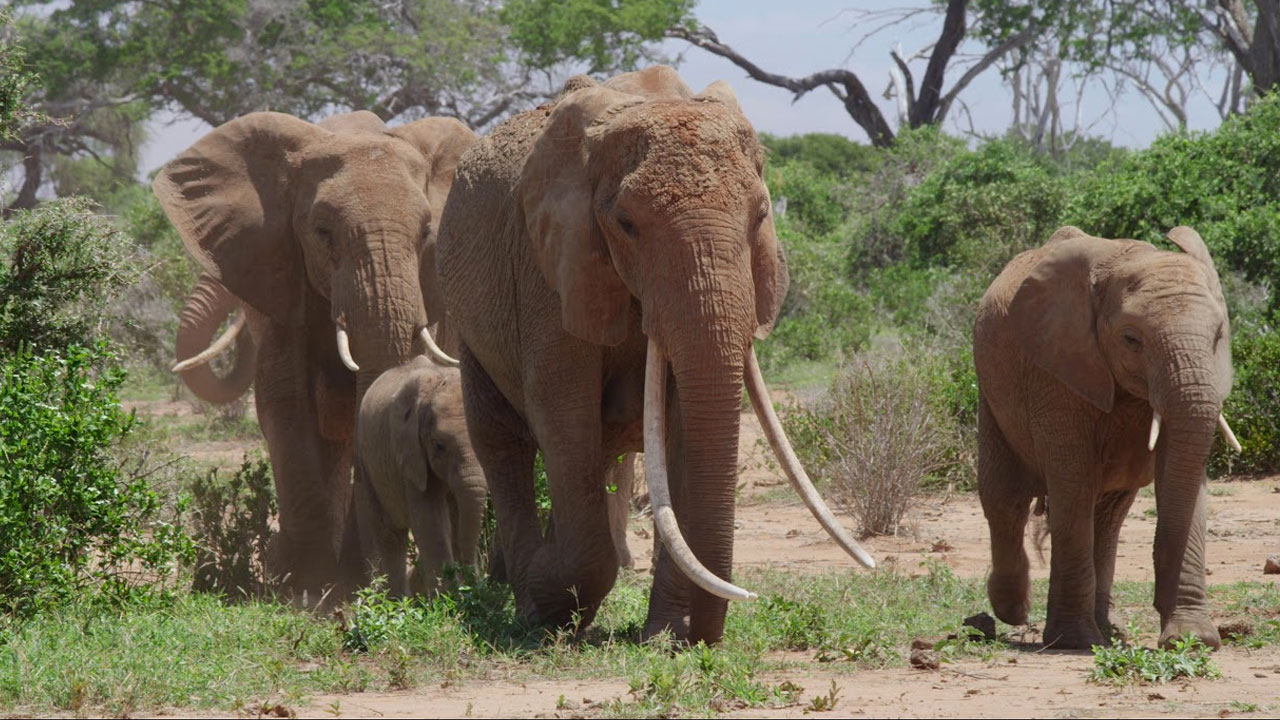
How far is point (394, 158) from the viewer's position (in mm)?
8141

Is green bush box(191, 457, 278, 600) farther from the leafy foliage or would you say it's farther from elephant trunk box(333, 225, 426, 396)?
the leafy foliage

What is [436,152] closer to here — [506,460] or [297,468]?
[297,468]

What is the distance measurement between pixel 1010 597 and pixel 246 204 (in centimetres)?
436

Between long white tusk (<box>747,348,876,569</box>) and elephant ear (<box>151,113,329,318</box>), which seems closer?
long white tusk (<box>747,348,876,569</box>)

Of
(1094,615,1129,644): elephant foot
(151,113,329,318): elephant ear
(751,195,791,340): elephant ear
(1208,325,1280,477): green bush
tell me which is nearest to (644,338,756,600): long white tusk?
(751,195,791,340): elephant ear

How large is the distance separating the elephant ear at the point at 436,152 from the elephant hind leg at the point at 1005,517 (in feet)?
9.25

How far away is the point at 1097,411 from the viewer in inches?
263

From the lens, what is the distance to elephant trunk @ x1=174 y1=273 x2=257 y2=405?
1039 cm

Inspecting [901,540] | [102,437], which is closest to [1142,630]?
[901,540]

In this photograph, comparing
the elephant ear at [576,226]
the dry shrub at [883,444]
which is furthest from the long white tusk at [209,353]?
the elephant ear at [576,226]

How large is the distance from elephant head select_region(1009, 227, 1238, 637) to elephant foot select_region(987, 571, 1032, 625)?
93 cm

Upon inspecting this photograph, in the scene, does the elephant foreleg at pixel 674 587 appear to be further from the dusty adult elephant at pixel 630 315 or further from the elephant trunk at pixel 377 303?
the elephant trunk at pixel 377 303

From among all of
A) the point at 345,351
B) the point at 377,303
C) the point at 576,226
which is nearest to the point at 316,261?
the point at 377,303

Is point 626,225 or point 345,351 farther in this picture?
point 345,351
